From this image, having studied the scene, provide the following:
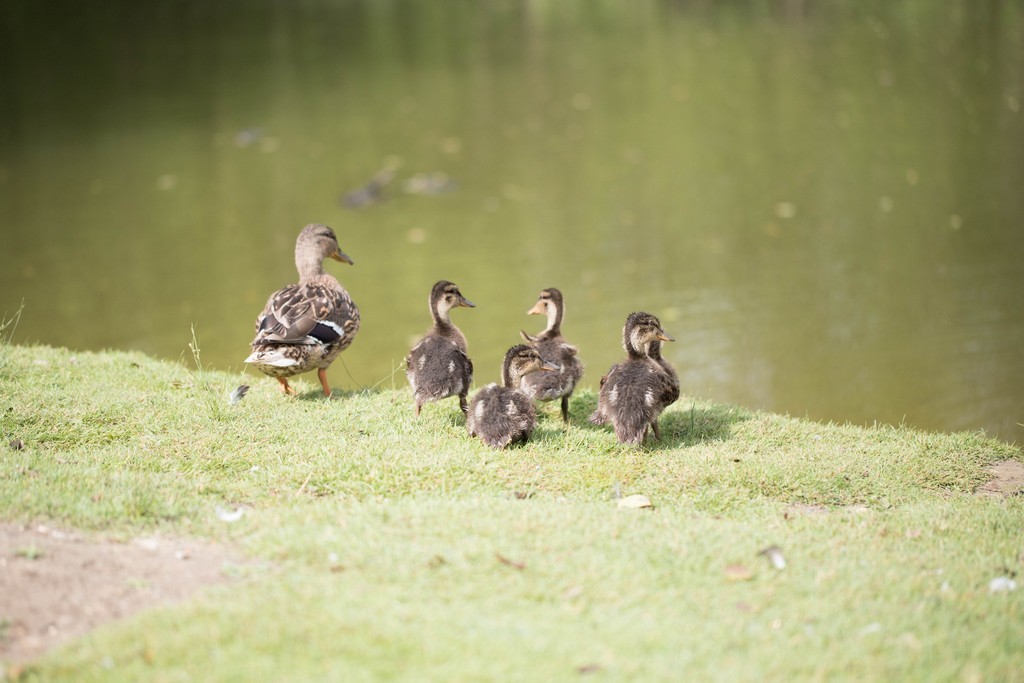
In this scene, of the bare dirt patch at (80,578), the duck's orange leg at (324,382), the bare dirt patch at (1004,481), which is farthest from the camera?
the duck's orange leg at (324,382)

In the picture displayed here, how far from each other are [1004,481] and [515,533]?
3603mm

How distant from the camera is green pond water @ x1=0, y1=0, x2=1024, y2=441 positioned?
1126 cm

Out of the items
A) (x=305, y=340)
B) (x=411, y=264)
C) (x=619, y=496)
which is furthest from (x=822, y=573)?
(x=411, y=264)

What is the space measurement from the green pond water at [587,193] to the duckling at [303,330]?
102cm

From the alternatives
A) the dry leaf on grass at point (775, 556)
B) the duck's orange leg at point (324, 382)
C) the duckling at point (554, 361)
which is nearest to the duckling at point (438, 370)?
the duckling at point (554, 361)

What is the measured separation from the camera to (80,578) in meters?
4.71

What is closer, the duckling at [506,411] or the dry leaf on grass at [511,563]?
the dry leaf on grass at [511,563]

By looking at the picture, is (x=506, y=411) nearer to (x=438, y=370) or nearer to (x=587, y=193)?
(x=438, y=370)

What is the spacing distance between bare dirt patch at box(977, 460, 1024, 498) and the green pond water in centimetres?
217

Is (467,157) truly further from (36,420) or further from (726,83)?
(36,420)

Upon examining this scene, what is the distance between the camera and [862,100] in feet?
66.0

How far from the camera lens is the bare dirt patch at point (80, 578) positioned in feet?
14.3

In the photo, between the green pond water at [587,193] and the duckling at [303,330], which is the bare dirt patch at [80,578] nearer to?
the duckling at [303,330]

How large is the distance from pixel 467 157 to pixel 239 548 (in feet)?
43.6
